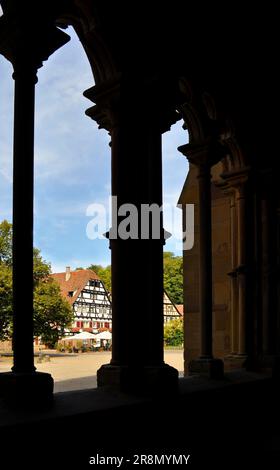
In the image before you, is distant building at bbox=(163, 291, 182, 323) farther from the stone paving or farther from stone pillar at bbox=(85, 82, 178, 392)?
stone pillar at bbox=(85, 82, 178, 392)

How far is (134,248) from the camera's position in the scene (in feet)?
14.0

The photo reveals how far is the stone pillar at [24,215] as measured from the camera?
10.5 ft

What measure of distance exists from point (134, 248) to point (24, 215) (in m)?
1.14

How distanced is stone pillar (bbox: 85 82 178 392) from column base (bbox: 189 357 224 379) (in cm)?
100

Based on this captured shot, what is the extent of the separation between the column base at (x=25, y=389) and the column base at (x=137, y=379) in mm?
781

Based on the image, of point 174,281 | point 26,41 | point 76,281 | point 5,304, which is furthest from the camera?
point 174,281

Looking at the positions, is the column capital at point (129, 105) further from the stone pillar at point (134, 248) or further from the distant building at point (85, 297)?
the distant building at point (85, 297)

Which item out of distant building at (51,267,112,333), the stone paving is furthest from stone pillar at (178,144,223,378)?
distant building at (51,267,112,333)

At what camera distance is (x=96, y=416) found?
11.1ft

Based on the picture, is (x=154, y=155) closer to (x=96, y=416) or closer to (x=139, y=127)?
(x=139, y=127)

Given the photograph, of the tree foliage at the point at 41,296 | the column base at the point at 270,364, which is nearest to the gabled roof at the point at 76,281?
the tree foliage at the point at 41,296

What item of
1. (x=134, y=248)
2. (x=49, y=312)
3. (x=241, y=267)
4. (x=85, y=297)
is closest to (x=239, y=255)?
(x=241, y=267)

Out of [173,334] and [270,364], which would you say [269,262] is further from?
[173,334]
